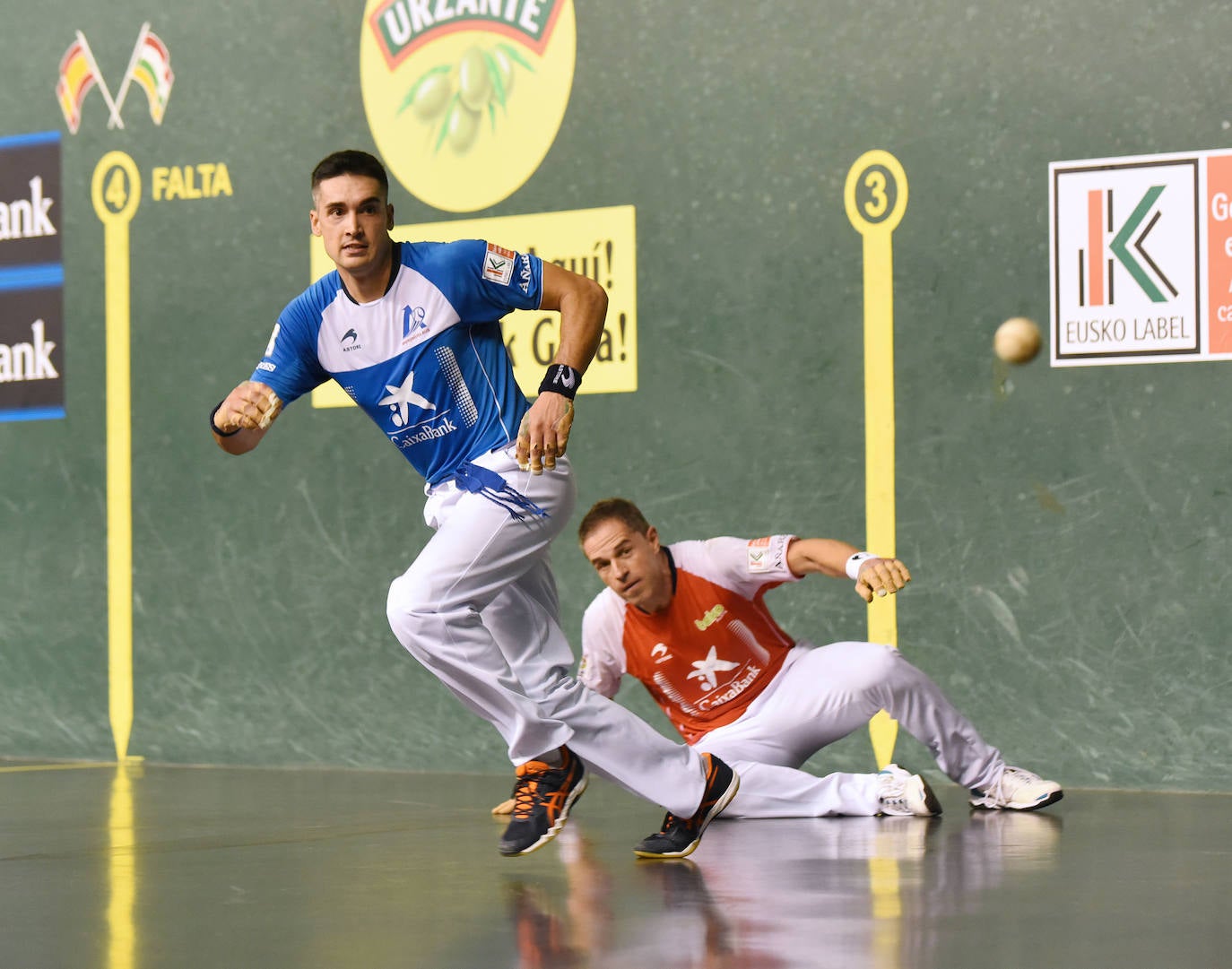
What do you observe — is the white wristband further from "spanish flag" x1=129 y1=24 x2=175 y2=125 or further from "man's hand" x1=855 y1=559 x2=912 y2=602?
"spanish flag" x1=129 y1=24 x2=175 y2=125

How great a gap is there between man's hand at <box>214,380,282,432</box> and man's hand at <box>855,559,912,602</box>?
1.22 metres

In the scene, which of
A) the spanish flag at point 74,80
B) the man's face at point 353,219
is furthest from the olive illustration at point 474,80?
the man's face at point 353,219

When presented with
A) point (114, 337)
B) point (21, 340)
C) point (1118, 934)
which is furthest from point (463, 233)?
point (1118, 934)

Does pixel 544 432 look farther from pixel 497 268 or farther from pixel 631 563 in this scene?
pixel 631 563

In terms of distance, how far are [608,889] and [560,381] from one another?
3.00 ft

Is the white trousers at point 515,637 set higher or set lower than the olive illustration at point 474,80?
lower

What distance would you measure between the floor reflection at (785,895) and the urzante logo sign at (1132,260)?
4.72ft

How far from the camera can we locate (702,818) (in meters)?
3.61

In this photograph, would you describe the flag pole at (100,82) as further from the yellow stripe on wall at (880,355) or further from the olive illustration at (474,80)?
the yellow stripe on wall at (880,355)

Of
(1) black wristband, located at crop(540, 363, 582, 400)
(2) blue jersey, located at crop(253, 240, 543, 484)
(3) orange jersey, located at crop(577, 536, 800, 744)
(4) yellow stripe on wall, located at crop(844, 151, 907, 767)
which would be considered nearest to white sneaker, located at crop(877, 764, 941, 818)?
(3) orange jersey, located at crop(577, 536, 800, 744)

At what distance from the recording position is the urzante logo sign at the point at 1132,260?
4941 mm

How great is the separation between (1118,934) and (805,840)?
3.88ft

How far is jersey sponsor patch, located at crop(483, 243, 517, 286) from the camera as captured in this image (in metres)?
3.58

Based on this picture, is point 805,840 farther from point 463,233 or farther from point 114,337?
point 114,337
